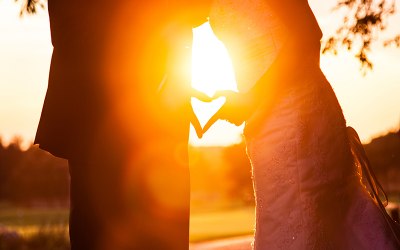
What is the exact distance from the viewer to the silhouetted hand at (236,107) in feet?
7.68

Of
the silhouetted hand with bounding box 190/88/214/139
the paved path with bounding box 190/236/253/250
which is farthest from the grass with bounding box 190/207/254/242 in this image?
the silhouetted hand with bounding box 190/88/214/139

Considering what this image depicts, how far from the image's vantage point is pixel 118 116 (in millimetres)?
3062

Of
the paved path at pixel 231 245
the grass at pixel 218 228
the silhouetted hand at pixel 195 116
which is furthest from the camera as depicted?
the grass at pixel 218 228

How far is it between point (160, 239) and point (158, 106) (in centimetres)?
73

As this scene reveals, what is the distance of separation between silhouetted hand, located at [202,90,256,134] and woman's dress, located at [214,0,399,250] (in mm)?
54

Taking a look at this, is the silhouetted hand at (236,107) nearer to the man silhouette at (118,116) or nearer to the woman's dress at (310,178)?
the woman's dress at (310,178)

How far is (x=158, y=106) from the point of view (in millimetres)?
3064

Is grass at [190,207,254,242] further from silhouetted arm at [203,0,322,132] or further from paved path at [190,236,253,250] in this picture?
silhouetted arm at [203,0,322,132]

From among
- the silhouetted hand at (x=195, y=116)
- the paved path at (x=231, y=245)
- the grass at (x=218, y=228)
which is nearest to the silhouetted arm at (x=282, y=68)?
the silhouetted hand at (x=195, y=116)

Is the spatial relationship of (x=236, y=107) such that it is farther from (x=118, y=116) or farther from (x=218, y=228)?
(x=218, y=228)

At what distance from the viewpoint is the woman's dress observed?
7.79 feet

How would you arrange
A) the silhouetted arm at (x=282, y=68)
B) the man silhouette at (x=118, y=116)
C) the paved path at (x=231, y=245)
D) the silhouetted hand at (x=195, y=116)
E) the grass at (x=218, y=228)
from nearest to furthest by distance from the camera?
the silhouetted arm at (x=282, y=68), the silhouetted hand at (x=195, y=116), the man silhouette at (x=118, y=116), the paved path at (x=231, y=245), the grass at (x=218, y=228)

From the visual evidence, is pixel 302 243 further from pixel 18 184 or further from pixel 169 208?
pixel 18 184

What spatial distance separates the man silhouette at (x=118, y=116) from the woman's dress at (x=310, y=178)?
71 cm
